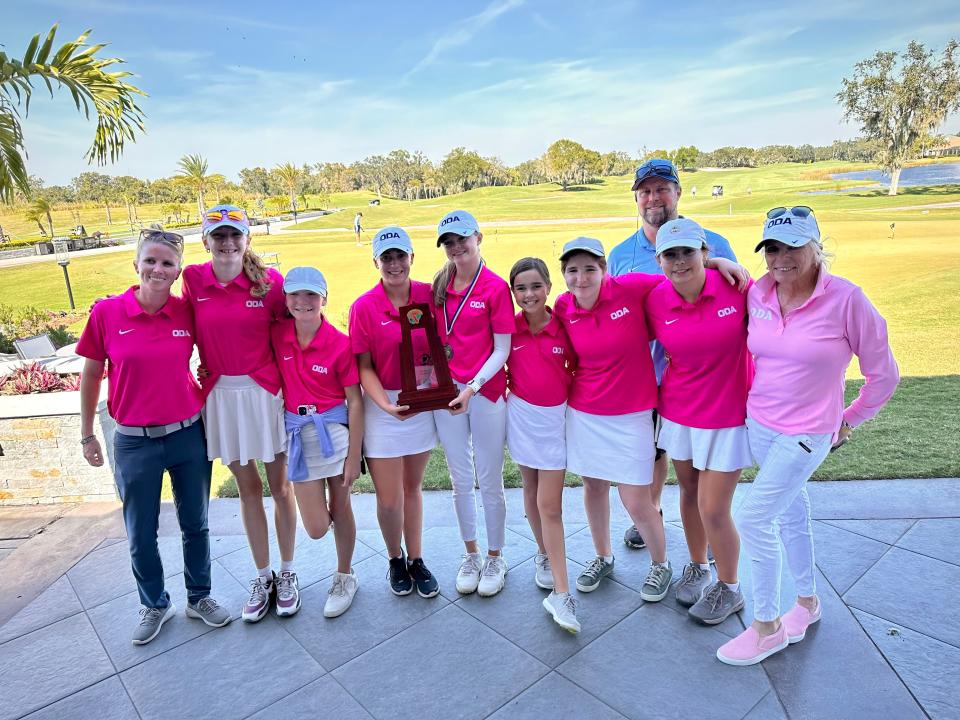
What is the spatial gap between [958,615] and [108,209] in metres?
25.6

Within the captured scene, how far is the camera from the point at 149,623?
10.1 ft

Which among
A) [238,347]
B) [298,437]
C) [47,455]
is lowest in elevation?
[47,455]

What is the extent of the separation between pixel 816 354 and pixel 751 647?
1.37 m

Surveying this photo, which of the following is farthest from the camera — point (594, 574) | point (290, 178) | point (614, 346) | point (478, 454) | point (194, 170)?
point (290, 178)

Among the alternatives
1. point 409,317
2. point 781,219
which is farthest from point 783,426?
point 409,317

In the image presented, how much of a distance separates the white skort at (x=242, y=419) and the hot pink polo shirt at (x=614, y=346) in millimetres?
1602

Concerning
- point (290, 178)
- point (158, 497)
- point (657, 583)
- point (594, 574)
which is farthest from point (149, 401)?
point (290, 178)

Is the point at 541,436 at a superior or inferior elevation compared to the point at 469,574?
superior

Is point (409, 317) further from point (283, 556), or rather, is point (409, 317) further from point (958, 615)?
point (958, 615)

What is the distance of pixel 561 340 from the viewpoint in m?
2.93

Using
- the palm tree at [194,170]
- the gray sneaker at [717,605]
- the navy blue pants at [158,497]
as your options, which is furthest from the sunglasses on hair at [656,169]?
the palm tree at [194,170]

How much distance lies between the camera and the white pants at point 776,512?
2.44 metres

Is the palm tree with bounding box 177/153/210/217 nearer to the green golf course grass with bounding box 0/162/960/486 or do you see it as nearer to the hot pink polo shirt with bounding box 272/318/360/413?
the green golf course grass with bounding box 0/162/960/486

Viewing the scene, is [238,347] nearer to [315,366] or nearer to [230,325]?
[230,325]
